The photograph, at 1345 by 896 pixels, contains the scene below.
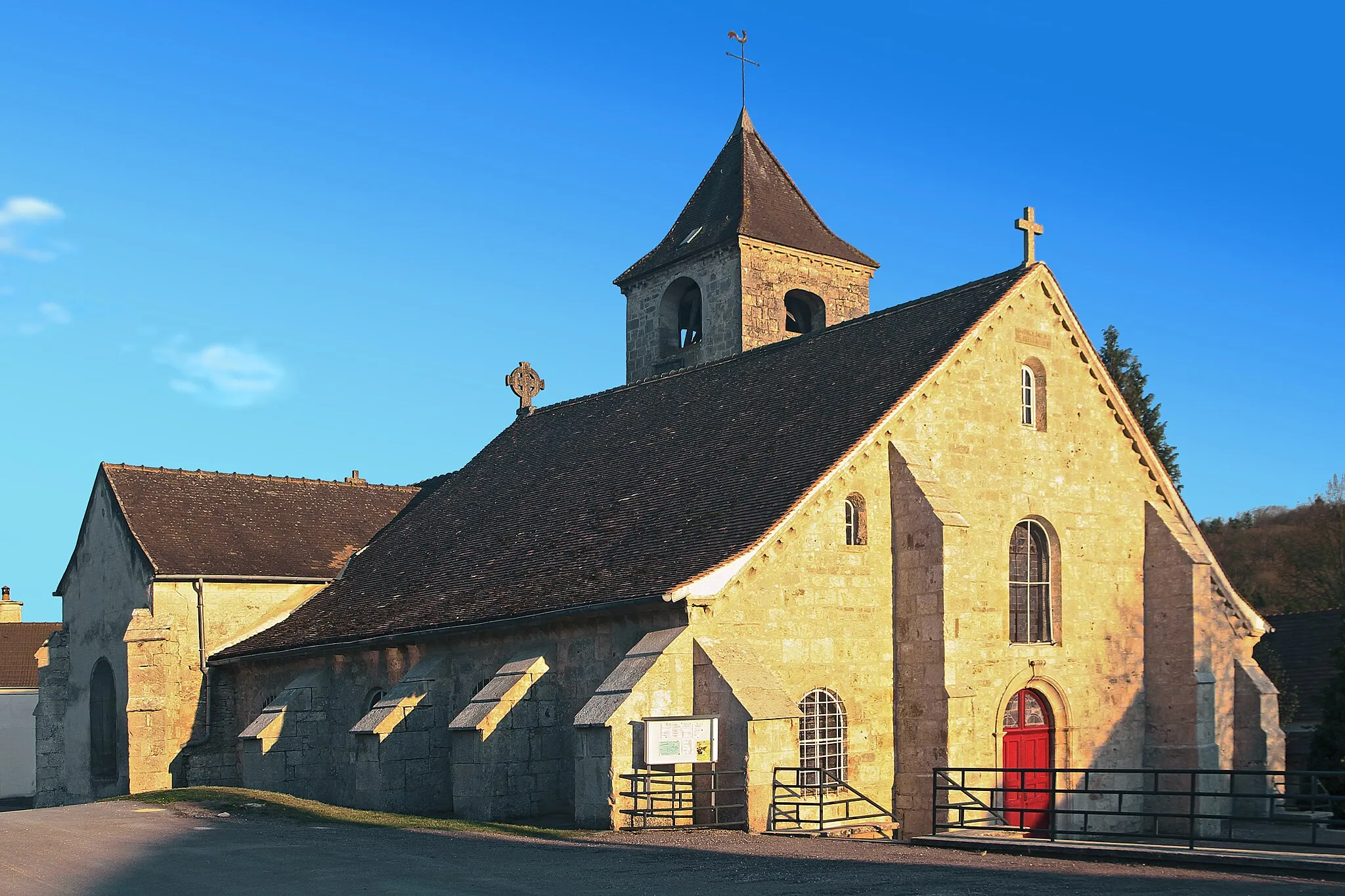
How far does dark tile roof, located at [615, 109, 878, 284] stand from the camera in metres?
37.5

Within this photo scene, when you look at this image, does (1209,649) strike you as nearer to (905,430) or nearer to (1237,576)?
(905,430)

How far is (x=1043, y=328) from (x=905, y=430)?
406 centimetres

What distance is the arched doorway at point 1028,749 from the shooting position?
81.0 feet

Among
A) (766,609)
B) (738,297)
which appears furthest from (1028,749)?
(738,297)

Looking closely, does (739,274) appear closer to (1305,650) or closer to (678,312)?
(678,312)

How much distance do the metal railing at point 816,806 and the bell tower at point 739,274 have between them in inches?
599

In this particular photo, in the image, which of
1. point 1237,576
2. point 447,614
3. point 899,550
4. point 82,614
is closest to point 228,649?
point 82,614

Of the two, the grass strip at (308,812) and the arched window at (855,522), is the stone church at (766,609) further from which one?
the grass strip at (308,812)

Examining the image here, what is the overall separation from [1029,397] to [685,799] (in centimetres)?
1039

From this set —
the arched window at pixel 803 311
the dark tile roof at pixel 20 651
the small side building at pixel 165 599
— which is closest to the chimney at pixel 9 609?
the dark tile roof at pixel 20 651

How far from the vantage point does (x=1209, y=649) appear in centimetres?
2686

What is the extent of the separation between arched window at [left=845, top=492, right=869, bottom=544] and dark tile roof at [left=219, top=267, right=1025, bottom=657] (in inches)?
35.1

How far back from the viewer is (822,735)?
2334cm

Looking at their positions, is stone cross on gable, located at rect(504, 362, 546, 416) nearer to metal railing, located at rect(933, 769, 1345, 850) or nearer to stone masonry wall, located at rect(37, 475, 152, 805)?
stone masonry wall, located at rect(37, 475, 152, 805)
